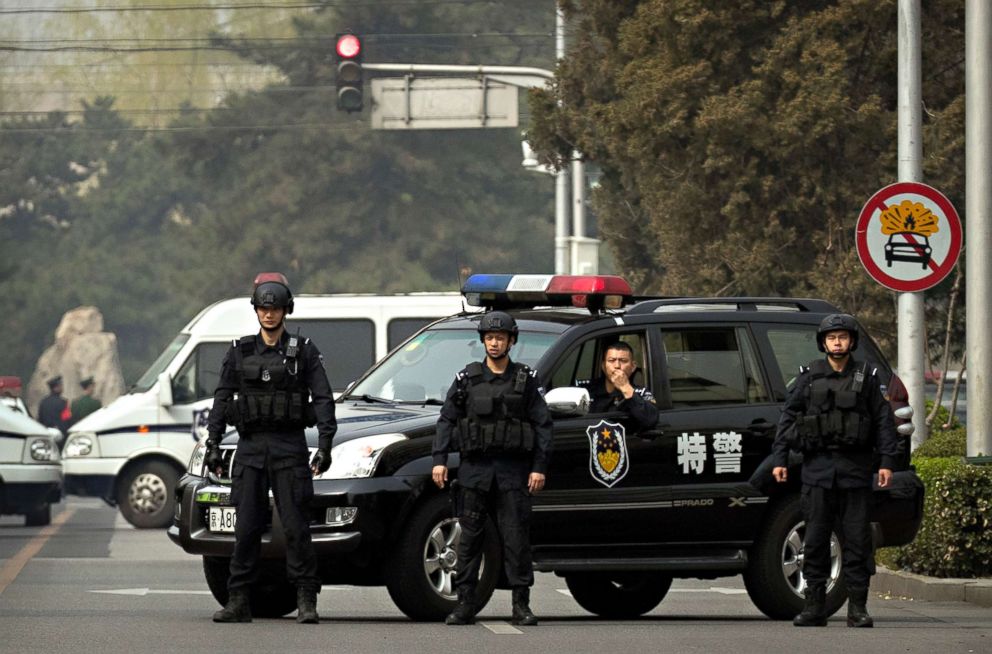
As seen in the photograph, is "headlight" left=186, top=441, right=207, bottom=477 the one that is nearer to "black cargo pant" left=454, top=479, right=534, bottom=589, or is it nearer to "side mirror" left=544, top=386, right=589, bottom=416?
"black cargo pant" left=454, top=479, right=534, bottom=589

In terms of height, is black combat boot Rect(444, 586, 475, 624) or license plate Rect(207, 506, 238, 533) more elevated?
license plate Rect(207, 506, 238, 533)

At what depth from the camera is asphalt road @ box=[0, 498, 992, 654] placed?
435 inches

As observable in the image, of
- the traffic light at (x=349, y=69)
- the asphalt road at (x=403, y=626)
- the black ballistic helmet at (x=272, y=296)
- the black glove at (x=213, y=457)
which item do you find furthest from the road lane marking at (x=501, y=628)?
the traffic light at (x=349, y=69)

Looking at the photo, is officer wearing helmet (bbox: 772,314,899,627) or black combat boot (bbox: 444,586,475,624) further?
officer wearing helmet (bbox: 772,314,899,627)

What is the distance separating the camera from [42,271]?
76688 mm

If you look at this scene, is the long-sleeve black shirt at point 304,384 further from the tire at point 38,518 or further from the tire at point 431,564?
the tire at point 38,518

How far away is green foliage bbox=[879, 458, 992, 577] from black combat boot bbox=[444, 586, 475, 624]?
3770mm

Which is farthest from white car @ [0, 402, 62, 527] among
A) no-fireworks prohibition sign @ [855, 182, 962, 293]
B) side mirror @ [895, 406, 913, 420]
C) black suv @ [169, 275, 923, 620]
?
side mirror @ [895, 406, 913, 420]

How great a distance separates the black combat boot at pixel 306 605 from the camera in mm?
12023

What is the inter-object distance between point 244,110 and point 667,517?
59.8 metres

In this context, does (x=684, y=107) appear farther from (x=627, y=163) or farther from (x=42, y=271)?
(x=42, y=271)

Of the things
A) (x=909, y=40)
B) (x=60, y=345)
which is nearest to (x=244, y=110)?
(x=60, y=345)

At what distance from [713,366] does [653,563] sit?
→ 1.17m

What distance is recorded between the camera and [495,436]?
39.0 feet
